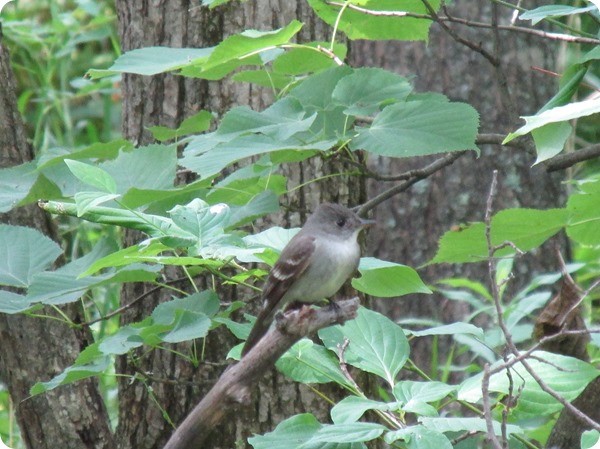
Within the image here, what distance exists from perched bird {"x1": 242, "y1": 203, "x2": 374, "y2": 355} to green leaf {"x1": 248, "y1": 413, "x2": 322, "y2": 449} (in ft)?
2.50

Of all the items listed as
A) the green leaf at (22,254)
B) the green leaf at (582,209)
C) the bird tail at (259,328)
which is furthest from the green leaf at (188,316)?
the green leaf at (582,209)

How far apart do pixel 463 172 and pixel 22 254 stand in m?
4.10

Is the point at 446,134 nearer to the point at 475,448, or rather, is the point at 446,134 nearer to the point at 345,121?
the point at 345,121

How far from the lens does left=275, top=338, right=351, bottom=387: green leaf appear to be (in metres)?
2.55

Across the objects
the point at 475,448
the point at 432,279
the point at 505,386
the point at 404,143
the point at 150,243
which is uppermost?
the point at 404,143

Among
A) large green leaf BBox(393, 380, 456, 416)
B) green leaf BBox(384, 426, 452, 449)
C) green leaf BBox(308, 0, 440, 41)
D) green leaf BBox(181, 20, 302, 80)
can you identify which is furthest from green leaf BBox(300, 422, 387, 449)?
green leaf BBox(308, 0, 440, 41)

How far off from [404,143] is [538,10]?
0.49m

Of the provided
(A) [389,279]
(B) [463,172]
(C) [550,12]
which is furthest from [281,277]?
(B) [463,172]

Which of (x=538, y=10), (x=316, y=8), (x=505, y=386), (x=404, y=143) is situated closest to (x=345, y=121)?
(x=404, y=143)

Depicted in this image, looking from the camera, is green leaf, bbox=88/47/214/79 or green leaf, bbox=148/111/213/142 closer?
green leaf, bbox=88/47/214/79

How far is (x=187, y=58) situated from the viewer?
2895 millimetres

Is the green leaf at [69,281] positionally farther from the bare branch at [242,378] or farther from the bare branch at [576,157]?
the bare branch at [576,157]

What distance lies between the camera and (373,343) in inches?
102

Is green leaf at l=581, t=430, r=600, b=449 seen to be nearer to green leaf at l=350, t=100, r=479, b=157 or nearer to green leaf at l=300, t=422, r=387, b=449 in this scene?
green leaf at l=300, t=422, r=387, b=449
